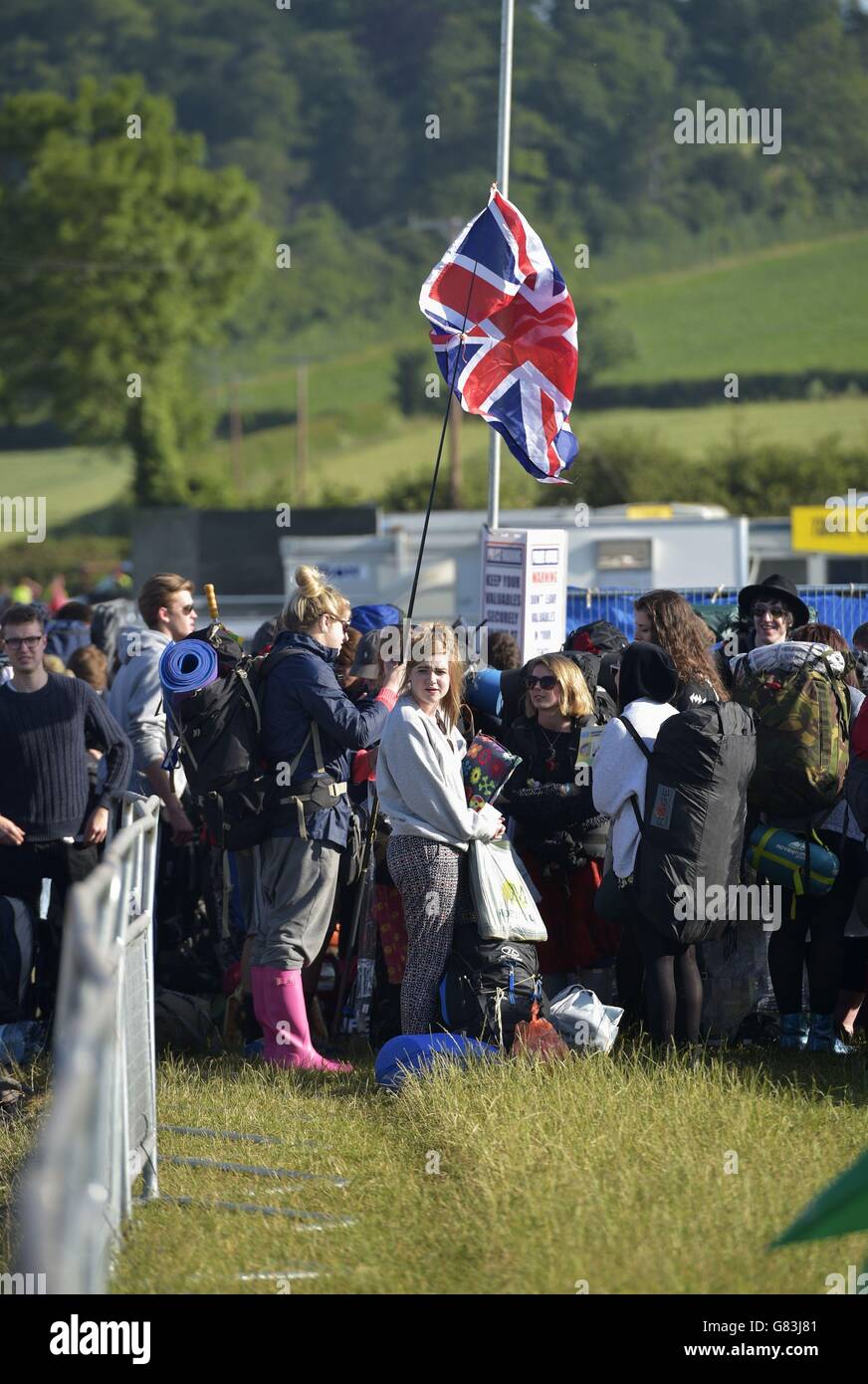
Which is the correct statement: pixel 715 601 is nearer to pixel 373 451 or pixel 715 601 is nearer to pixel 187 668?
pixel 187 668

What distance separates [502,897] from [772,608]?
6.46 ft

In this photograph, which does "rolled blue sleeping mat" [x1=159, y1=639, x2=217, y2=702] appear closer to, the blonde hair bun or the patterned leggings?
the blonde hair bun

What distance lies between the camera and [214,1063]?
6801 millimetres

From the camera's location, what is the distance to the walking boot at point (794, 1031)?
22.3ft

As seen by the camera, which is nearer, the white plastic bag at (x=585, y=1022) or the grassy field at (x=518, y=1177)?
the grassy field at (x=518, y=1177)

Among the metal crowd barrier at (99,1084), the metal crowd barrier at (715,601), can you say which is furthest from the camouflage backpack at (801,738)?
the metal crowd barrier at (715,601)

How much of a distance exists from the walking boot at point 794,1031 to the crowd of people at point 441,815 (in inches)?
0.4

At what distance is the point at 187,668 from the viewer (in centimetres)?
656

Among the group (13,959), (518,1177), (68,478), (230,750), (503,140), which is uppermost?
(68,478)

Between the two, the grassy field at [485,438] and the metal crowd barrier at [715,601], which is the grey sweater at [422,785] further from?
the grassy field at [485,438]

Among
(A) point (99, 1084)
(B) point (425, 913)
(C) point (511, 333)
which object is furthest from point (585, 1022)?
(C) point (511, 333)

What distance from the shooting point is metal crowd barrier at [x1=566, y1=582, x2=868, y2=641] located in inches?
504
